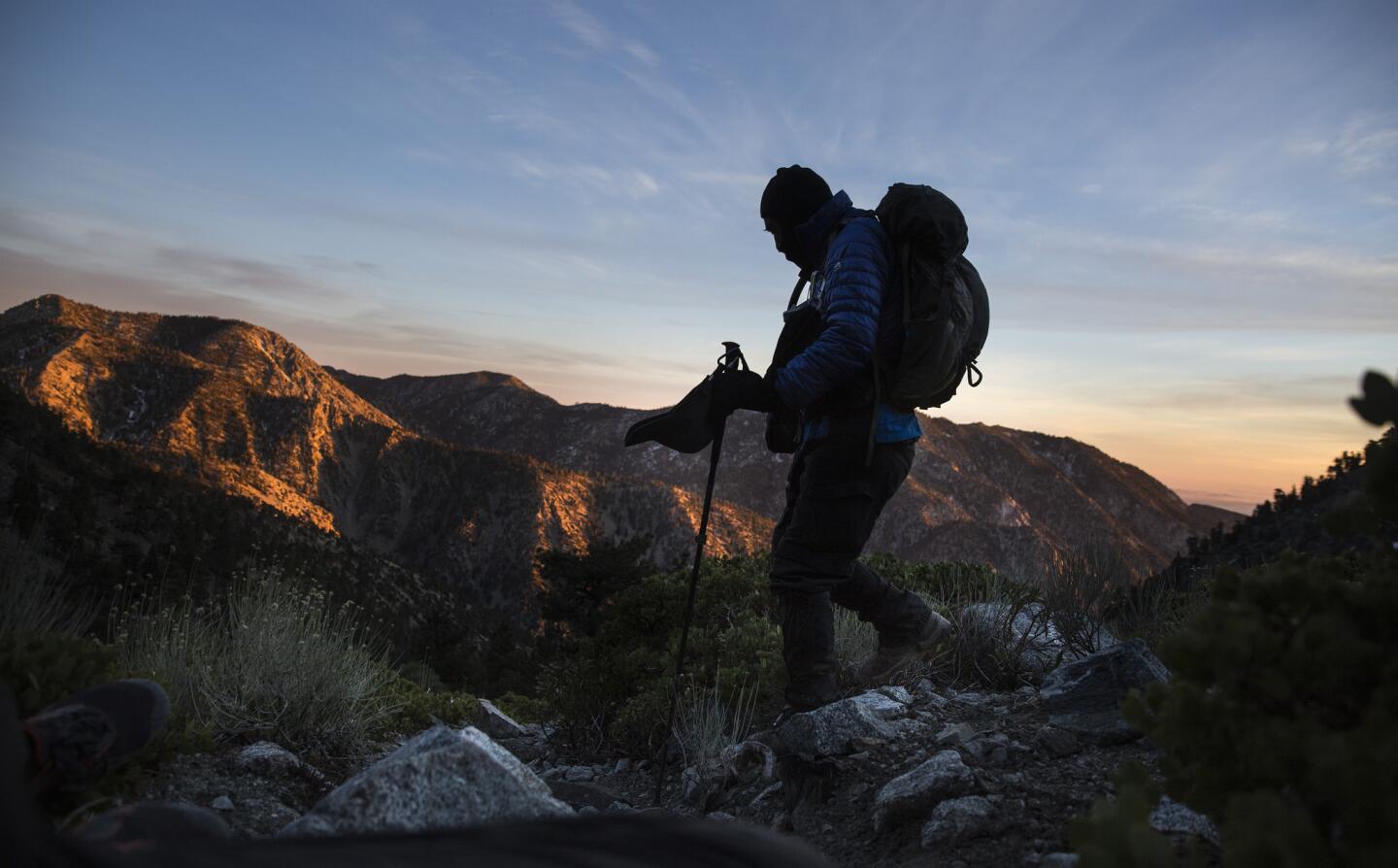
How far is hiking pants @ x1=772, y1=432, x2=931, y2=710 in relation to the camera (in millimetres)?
3246

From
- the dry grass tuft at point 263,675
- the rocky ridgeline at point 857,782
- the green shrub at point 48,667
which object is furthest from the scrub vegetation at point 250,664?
the green shrub at point 48,667

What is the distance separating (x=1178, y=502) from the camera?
124m

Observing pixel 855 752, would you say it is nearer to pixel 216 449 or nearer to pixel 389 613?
pixel 389 613

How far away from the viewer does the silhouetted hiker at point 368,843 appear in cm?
90

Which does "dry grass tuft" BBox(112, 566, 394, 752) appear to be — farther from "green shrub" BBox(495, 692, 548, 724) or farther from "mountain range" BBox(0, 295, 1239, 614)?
"mountain range" BBox(0, 295, 1239, 614)

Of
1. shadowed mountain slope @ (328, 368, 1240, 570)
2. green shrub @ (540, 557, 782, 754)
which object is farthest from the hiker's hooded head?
shadowed mountain slope @ (328, 368, 1240, 570)

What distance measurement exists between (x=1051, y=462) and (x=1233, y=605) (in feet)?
439

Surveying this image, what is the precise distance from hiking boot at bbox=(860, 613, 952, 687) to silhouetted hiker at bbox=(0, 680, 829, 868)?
2853mm

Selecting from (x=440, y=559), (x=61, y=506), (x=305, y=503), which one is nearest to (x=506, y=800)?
(x=61, y=506)

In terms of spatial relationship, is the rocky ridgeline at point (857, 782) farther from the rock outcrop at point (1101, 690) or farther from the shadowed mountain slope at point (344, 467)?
the shadowed mountain slope at point (344, 467)

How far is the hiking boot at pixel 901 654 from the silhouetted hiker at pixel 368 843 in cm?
285

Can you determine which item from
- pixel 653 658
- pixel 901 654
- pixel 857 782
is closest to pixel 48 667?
pixel 857 782

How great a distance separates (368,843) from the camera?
1.16 meters

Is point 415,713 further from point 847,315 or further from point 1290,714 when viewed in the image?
point 1290,714
